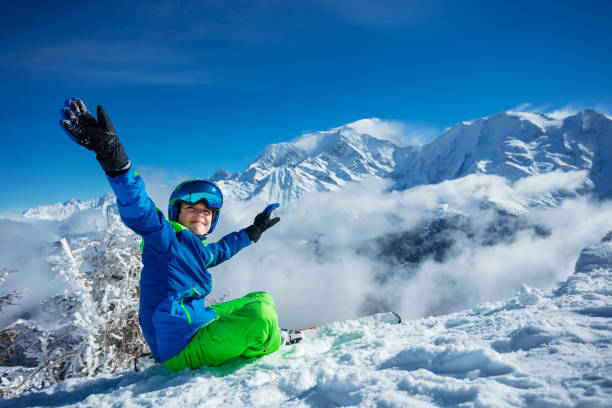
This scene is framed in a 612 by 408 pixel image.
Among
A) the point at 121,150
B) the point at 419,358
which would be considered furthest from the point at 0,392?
the point at 419,358

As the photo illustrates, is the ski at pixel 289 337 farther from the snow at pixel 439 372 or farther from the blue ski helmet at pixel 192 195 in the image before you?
the blue ski helmet at pixel 192 195

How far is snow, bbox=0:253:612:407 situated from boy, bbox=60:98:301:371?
202 mm

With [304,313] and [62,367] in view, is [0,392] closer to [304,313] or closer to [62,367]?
[62,367]

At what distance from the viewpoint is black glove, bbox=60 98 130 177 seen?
238 centimetres

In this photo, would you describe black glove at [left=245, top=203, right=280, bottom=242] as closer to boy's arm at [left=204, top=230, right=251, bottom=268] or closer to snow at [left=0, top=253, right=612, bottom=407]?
boy's arm at [left=204, top=230, right=251, bottom=268]

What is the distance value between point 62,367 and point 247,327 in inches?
322

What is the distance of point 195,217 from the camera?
3.68 m

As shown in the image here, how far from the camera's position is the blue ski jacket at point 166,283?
269cm

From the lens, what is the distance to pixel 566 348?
172 centimetres

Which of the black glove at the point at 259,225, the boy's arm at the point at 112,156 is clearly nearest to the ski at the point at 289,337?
the black glove at the point at 259,225

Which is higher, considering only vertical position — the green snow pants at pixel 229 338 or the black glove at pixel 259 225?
the black glove at pixel 259 225

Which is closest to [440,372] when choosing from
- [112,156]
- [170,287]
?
[170,287]

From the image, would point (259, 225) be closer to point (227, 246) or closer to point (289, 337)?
point (227, 246)

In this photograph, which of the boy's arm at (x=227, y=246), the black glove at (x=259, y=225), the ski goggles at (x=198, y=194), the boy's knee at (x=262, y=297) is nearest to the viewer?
the boy's knee at (x=262, y=297)
